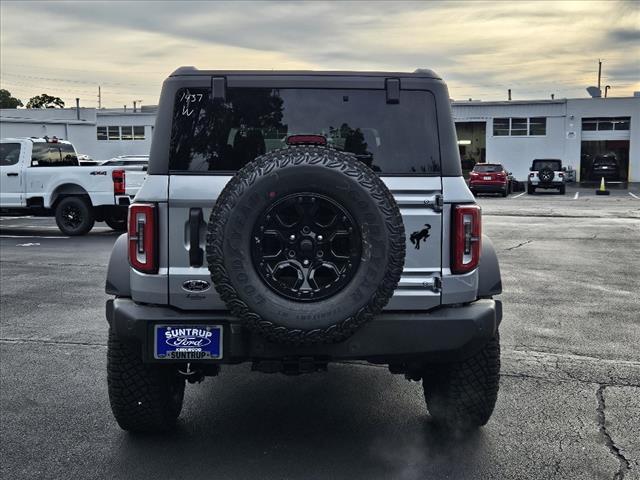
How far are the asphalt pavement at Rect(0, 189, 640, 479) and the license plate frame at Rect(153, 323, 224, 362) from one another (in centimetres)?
61

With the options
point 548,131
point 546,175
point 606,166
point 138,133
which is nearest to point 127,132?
point 138,133

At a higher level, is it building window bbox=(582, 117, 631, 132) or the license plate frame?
building window bbox=(582, 117, 631, 132)

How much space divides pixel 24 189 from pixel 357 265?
550 inches

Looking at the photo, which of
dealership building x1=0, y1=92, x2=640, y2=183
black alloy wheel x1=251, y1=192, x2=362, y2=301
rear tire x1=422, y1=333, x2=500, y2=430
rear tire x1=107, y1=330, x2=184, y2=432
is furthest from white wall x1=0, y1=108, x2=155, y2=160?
black alloy wheel x1=251, y1=192, x2=362, y2=301

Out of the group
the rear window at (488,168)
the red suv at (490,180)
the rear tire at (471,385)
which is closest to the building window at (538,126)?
the rear window at (488,168)

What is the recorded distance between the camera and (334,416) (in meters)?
4.67

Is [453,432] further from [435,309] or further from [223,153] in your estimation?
[223,153]

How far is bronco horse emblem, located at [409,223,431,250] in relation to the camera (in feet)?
12.7

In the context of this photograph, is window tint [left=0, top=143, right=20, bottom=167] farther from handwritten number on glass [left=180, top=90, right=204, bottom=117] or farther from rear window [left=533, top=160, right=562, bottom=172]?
rear window [left=533, top=160, right=562, bottom=172]

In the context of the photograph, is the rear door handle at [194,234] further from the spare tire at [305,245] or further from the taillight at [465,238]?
the taillight at [465,238]

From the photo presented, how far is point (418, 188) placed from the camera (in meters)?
3.88

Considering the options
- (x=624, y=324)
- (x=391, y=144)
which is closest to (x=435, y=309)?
(x=391, y=144)

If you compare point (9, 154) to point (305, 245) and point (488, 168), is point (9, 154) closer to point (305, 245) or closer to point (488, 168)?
point (305, 245)

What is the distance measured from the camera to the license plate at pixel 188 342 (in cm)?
374
